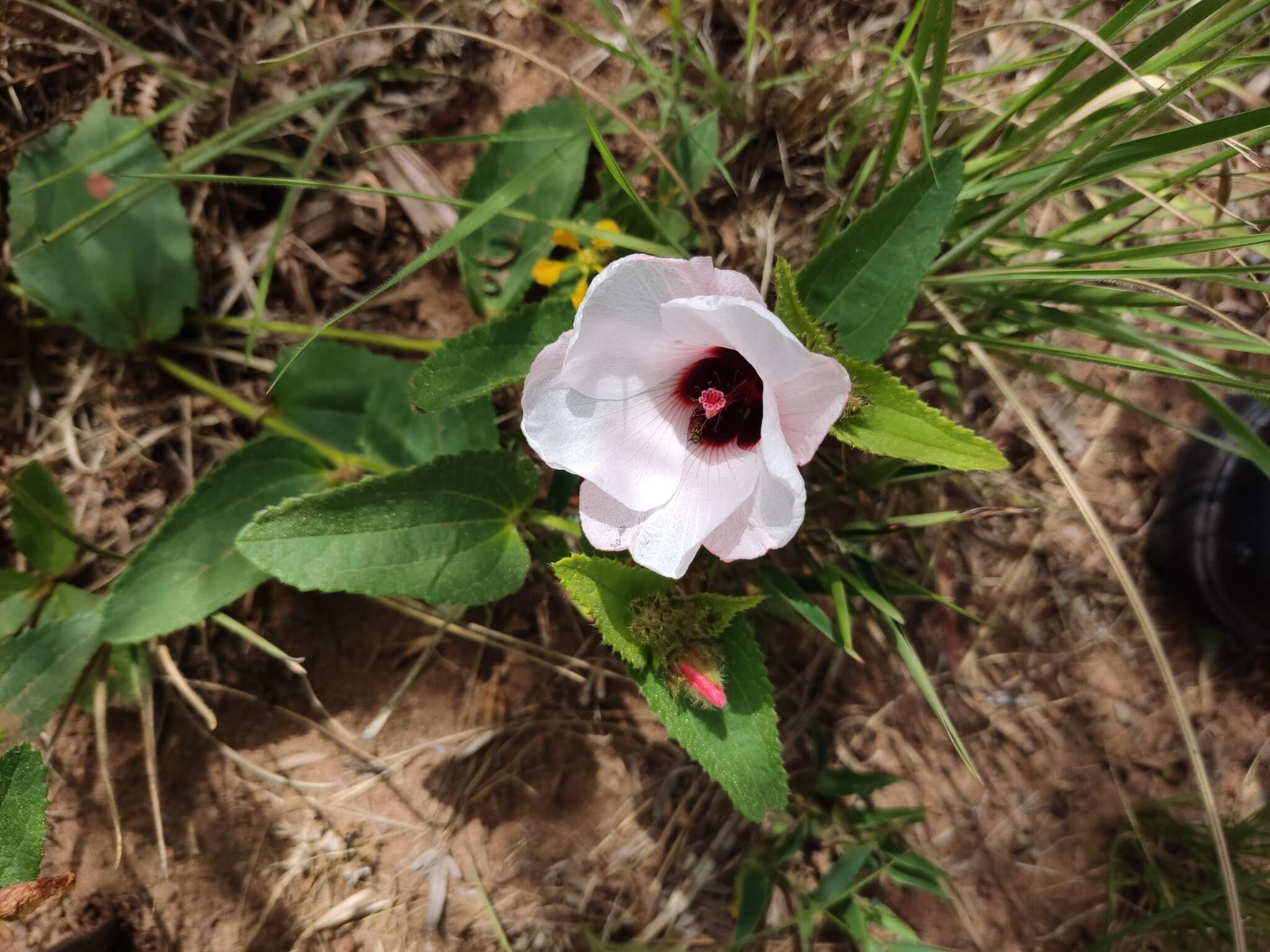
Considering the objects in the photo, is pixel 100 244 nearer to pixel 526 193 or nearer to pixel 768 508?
pixel 526 193

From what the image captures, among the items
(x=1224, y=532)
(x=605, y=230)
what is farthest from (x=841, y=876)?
(x=605, y=230)

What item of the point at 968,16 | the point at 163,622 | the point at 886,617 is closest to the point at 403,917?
the point at 163,622

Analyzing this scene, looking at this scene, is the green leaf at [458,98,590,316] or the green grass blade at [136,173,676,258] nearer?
the green grass blade at [136,173,676,258]

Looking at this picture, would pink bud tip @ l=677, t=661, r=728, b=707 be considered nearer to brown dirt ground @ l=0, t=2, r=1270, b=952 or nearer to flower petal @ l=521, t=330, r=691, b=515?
flower petal @ l=521, t=330, r=691, b=515

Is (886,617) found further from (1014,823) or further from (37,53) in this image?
(37,53)

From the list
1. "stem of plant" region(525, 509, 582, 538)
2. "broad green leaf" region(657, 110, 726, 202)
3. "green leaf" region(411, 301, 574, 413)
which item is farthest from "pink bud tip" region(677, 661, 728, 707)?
"broad green leaf" region(657, 110, 726, 202)

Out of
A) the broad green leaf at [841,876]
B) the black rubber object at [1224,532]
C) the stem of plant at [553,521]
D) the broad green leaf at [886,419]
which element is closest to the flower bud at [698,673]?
the stem of plant at [553,521]

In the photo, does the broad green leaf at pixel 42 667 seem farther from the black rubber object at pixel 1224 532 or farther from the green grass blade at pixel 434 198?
the black rubber object at pixel 1224 532
